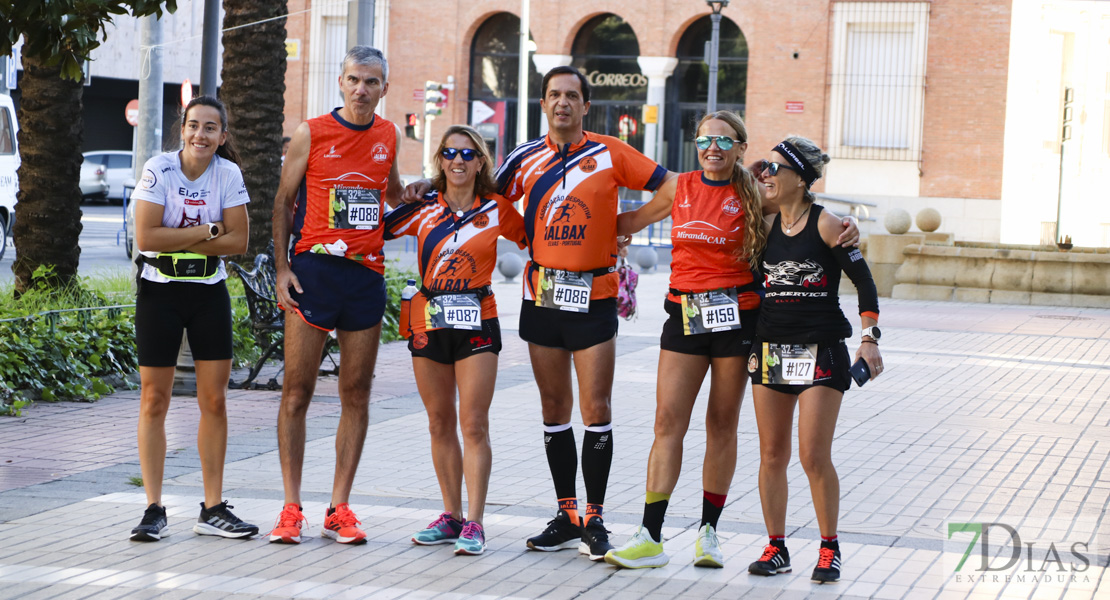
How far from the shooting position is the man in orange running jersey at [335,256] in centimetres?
601

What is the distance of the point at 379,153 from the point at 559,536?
194 centimetres

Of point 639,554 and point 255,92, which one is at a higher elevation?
point 255,92

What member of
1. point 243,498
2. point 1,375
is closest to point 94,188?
point 1,375

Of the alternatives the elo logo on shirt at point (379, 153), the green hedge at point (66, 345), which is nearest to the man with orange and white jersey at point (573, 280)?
the elo logo on shirt at point (379, 153)

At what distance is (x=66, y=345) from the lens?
9828mm

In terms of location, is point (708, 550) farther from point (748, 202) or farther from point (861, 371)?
point (748, 202)

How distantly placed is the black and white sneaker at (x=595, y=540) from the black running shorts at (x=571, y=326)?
78 centimetres

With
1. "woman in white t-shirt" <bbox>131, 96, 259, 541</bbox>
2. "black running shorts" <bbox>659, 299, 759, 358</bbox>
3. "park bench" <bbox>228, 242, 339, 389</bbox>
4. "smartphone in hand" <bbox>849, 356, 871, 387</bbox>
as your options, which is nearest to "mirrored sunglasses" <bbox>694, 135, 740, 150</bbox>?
"black running shorts" <bbox>659, 299, 759, 358</bbox>

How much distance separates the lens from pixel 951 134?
115 ft

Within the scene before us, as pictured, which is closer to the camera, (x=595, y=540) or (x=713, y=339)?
(x=713, y=339)

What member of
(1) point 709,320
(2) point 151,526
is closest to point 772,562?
(1) point 709,320

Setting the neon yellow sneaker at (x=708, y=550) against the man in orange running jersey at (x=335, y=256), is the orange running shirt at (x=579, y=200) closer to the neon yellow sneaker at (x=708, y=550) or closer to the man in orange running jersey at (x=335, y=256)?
the man in orange running jersey at (x=335, y=256)

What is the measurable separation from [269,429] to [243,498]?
6.82 feet

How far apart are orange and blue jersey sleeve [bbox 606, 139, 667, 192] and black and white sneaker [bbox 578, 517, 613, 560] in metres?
1.52
